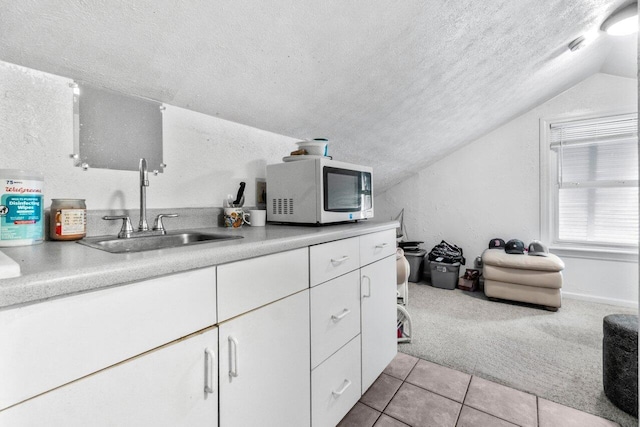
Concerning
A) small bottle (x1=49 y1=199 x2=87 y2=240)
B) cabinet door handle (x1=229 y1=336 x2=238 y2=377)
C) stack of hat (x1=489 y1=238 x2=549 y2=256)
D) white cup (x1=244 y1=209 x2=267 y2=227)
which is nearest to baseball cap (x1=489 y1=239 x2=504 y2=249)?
stack of hat (x1=489 y1=238 x2=549 y2=256)

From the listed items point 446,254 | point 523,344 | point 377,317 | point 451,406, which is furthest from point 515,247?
point 377,317

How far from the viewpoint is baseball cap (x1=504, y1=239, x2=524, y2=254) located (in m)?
3.18

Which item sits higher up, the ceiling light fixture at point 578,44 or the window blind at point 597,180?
the ceiling light fixture at point 578,44

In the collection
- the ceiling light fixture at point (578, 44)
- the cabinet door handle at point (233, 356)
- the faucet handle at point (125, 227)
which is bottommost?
the cabinet door handle at point (233, 356)

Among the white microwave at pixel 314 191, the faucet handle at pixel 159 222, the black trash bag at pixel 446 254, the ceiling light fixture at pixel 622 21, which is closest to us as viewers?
the faucet handle at pixel 159 222

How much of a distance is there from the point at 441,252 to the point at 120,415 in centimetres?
372

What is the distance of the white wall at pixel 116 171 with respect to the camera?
39.2 inches

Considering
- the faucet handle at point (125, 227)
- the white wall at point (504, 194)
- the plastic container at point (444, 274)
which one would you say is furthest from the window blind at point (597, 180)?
the faucet handle at point (125, 227)

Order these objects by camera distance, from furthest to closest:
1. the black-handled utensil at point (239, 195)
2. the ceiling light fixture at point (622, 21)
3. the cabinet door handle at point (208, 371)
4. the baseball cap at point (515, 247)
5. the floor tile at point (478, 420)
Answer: the baseball cap at point (515, 247) < the ceiling light fixture at point (622, 21) < the black-handled utensil at point (239, 195) < the floor tile at point (478, 420) < the cabinet door handle at point (208, 371)

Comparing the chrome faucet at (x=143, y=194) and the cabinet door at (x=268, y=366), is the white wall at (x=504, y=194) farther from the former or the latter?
the chrome faucet at (x=143, y=194)

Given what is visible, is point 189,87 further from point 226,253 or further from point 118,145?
point 226,253

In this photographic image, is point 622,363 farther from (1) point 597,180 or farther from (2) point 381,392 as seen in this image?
(1) point 597,180

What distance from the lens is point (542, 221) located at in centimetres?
344

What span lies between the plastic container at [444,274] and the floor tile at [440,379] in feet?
5.93
